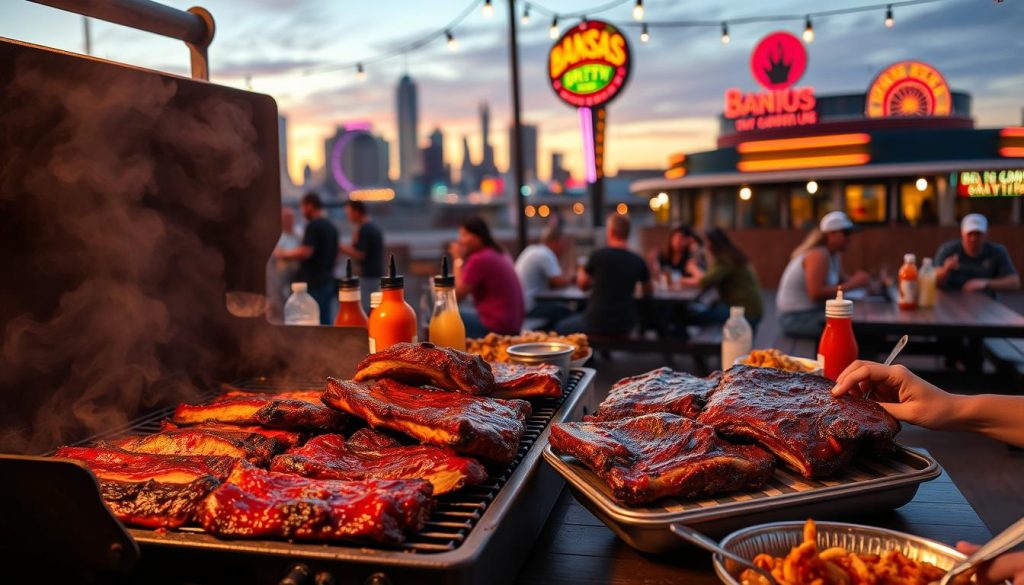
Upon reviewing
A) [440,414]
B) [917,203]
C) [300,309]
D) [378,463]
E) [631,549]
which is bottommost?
[631,549]

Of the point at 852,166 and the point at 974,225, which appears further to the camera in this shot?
the point at 852,166

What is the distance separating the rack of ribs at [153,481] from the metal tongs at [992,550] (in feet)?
5.69

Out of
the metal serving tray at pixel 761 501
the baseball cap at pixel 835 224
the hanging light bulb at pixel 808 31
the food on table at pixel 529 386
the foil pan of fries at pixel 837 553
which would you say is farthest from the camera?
the hanging light bulb at pixel 808 31

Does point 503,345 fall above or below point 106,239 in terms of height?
below

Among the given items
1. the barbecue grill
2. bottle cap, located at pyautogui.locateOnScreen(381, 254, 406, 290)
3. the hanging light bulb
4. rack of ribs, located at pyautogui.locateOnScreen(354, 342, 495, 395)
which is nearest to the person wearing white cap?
the hanging light bulb

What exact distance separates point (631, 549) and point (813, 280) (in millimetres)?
6604

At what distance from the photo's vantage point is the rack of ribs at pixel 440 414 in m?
2.04

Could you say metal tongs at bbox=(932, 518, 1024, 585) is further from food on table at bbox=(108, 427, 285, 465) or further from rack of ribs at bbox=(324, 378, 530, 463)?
food on table at bbox=(108, 427, 285, 465)

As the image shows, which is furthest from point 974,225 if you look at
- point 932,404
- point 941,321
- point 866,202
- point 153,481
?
point 866,202

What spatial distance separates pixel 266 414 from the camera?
2.32m

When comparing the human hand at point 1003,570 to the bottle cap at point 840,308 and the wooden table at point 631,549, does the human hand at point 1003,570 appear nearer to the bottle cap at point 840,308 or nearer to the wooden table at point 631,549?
the wooden table at point 631,549

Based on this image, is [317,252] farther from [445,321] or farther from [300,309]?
[445,321]

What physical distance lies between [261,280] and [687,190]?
22440 mm

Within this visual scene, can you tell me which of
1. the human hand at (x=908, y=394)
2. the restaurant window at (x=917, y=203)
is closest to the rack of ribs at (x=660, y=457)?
the human hand at (x=908, y=394)
